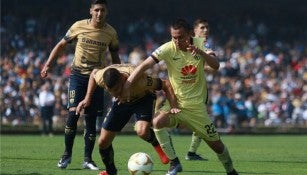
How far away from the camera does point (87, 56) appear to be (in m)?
14.9

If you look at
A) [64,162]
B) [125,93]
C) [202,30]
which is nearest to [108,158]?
[125,93]

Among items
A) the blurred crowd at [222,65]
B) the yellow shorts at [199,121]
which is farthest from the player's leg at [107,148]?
the blurred crowd at [222,65]

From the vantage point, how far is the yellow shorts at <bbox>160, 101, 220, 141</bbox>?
12602mm

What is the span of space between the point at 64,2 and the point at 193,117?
2950cm

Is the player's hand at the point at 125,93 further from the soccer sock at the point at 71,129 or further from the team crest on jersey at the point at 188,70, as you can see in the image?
the soccer sock at the point at 71,129

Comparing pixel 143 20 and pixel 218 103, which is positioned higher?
pixel 143 20

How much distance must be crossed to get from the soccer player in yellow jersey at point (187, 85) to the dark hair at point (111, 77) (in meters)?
0.44

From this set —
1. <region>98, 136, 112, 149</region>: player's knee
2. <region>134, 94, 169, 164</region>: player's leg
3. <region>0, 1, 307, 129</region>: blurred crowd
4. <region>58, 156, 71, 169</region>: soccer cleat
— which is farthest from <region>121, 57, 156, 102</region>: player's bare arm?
<region>0, 1, 307, 129</region>: blurred crowd

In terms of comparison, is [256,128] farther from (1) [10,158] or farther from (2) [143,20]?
(1) [10,158]

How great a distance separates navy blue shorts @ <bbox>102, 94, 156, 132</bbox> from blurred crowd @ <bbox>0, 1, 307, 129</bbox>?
21.4 meters

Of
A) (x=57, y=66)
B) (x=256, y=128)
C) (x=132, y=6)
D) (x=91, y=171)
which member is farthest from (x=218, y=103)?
(x=91, y=171)

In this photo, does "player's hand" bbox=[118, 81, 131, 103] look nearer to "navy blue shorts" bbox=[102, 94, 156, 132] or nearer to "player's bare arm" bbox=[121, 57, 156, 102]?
"player's bare arm" bbox=[121, 57, 156, 102]

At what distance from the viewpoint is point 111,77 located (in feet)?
38.9

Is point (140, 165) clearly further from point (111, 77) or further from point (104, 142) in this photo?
point (111, 77)
